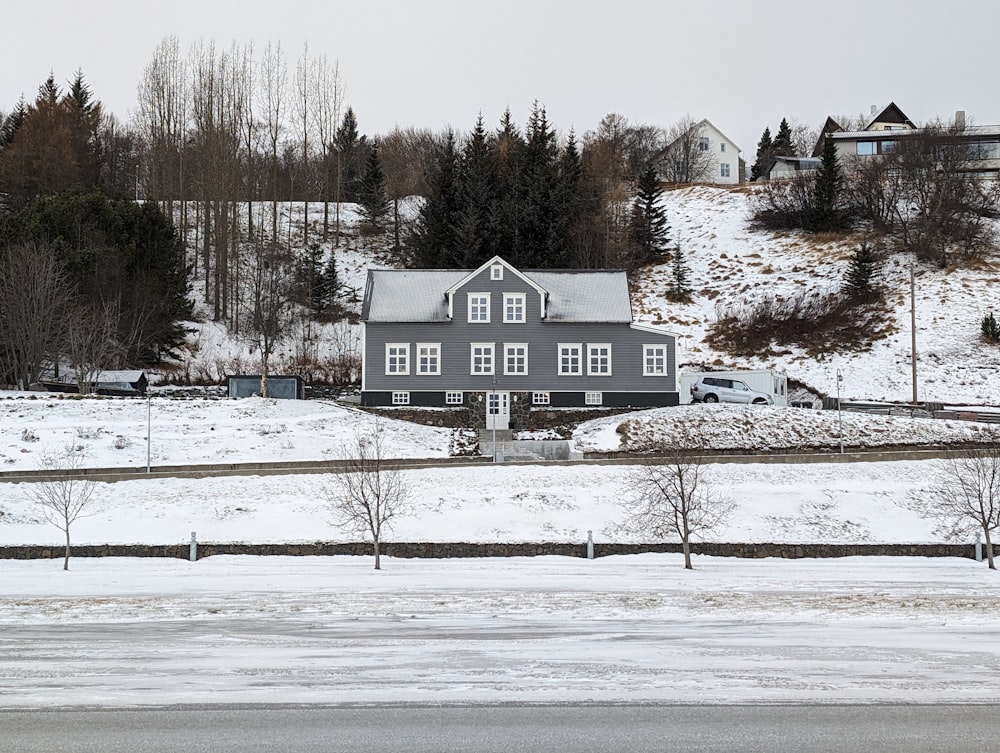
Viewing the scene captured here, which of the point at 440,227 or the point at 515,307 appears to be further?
the point at 440,227

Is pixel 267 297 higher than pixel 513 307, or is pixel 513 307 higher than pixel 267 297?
pixel 267 297

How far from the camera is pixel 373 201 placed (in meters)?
87.8

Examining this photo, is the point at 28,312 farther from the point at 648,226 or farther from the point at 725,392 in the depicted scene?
the point at 648,226

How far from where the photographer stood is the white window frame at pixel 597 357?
50000mm

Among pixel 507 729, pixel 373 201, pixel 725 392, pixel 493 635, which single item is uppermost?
pixel 373 201

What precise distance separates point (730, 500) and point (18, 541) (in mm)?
23992

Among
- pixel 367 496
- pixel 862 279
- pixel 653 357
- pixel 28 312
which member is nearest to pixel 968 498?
pixel 367 496

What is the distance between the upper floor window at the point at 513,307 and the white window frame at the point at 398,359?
5.87 m

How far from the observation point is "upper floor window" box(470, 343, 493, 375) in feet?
164

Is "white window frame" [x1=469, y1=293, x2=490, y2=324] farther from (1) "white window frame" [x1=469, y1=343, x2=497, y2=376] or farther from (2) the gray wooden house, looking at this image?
(1) "white window frame" [x1=469, y1=343, x2=497, y2=376]

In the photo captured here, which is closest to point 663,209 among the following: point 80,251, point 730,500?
point 80,251

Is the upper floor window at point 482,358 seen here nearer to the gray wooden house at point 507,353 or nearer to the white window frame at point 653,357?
the gray wooden house at point 507,353

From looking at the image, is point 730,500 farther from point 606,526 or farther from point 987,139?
point 987,139

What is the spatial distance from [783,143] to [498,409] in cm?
10695
